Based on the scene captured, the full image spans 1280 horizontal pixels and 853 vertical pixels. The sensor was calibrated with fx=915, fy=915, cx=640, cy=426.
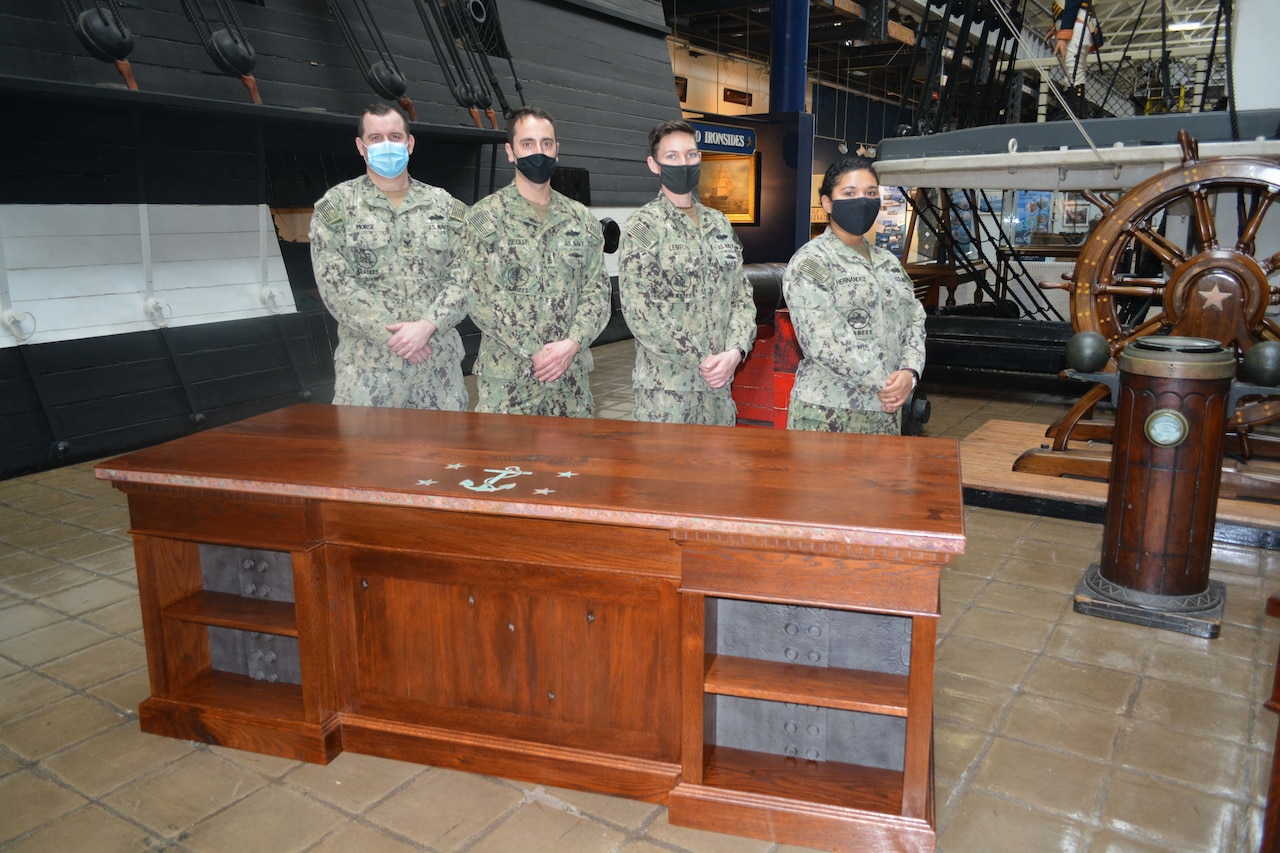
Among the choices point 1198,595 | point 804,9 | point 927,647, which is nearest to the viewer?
point 927,647

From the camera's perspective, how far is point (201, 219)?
5.59 meters

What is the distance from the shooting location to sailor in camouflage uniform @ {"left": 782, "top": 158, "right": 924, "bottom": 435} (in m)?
2.79

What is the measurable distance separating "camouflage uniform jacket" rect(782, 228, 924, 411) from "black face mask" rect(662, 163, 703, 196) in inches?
17.2

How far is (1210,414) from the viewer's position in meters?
2.94

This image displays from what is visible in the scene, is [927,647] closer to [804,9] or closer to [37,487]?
[37,487]

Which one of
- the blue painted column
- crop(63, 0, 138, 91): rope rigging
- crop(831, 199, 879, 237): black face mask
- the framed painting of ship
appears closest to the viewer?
crop(831, 199, 879, 237): black face mask

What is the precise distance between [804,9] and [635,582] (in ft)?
39.8

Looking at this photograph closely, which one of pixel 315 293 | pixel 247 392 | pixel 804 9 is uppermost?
pixel 804 9

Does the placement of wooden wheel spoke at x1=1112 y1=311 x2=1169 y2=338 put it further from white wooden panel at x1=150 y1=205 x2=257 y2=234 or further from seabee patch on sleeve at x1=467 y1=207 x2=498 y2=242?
white wooden panel at x1=150 y1=205 x2=257 y2=234

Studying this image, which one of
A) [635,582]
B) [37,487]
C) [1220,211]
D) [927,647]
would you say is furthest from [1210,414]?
[37,487]

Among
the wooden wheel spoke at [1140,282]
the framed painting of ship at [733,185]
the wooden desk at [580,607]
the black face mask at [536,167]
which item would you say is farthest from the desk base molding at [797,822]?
the framed painting of ship at [733,185]

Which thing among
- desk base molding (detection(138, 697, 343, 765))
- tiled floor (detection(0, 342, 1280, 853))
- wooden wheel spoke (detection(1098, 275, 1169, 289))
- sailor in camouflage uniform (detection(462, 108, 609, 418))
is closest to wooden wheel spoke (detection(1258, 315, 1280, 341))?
wooden wheel spoke (detection(1098, 275, 1169, 289))

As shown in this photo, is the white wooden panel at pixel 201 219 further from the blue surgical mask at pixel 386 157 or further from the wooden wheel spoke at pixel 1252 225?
the wooden wheel spoke at pixel 1252 225

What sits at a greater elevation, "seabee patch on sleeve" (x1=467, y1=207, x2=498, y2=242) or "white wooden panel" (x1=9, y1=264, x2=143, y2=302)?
"seabee patch on sleeve" (x1=467, y1=207, x2=498, y2=242)
